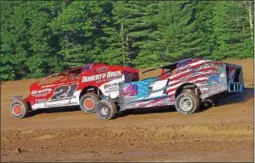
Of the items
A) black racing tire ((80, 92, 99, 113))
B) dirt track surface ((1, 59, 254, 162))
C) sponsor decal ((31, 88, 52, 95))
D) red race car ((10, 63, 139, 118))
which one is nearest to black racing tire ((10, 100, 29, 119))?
red race car ((10, 63, 139, 118))

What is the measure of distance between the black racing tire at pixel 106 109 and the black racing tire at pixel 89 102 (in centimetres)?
72

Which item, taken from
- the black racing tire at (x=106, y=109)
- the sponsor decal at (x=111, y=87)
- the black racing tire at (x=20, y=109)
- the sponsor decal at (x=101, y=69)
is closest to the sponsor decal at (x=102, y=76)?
the sponsor decal at (x=101, y=69)

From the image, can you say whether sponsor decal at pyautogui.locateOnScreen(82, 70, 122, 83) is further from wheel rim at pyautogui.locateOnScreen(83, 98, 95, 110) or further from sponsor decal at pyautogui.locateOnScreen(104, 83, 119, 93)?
wheel rim at pyautogui.locateOnScreen(83, 98, 95, 110)

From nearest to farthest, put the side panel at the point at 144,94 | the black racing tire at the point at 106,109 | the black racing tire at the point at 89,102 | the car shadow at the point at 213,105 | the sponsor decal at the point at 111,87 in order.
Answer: the side panel at the point at 144,94 → the black racing tire at the point at 106,109 → the sponsor decal at the point at 111,87 → the car shadow at the point at 213,105 → the black racing tire at the point at 89,102

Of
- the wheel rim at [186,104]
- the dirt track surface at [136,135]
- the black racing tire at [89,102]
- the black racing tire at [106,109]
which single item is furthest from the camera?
the black racing tire at [89,102]

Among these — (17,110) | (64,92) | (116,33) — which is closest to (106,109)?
(64,92)

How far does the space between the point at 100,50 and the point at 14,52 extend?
5318mm

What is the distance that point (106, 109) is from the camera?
1559cm

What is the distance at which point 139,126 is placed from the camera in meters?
13.7

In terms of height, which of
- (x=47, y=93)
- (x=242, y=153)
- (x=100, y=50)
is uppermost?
(x=100, y=50)

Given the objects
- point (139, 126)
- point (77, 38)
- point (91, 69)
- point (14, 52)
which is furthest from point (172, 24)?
point (139, 126)

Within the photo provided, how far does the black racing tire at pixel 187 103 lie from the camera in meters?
14.8

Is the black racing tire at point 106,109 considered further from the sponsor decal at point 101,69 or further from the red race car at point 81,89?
the sponsor decal at point 101,69

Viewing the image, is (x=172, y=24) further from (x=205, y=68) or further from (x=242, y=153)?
(x=242, y=153)
